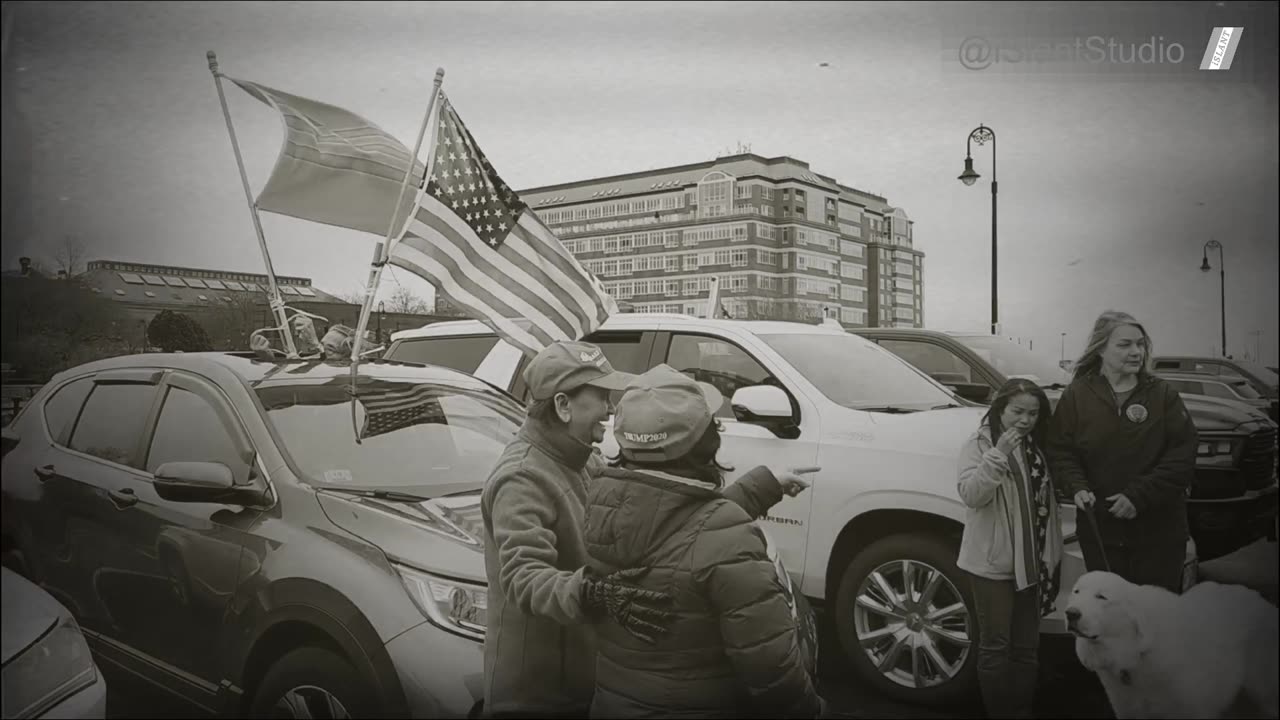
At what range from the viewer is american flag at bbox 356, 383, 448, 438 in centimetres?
329

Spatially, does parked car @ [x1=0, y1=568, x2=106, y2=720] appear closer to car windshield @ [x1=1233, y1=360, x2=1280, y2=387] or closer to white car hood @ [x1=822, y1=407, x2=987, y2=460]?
white car hood @ [x1=822, y1=407, x2=987, y2=460]

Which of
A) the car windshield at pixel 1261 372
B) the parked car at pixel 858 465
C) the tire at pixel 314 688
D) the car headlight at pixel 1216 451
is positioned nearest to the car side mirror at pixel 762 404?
the parked car at pixel 858 465

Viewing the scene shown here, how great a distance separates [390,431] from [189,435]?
2.20 ft

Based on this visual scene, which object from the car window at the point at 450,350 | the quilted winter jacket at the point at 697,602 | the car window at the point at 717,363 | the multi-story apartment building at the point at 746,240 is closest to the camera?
the quilted winter jacket at the point at 697,602

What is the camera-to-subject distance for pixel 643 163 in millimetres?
3648

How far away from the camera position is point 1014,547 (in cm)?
300

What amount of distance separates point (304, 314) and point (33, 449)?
1109 millimetres

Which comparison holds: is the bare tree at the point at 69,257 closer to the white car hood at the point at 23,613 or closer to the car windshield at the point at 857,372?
the white car hood at the point at 23,613

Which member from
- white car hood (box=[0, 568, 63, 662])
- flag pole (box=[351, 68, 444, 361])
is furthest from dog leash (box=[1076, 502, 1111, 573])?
white car hood (box=[0, 568, 63, 662])

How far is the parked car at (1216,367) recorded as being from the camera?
285cm

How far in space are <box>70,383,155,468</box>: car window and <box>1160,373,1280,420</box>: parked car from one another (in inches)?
139

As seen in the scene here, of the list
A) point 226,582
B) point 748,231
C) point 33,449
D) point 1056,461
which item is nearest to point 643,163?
point 748,231

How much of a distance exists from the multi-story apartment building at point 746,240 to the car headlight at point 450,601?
162 centimetres

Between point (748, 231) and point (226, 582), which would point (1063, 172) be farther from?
point (226, 582)
